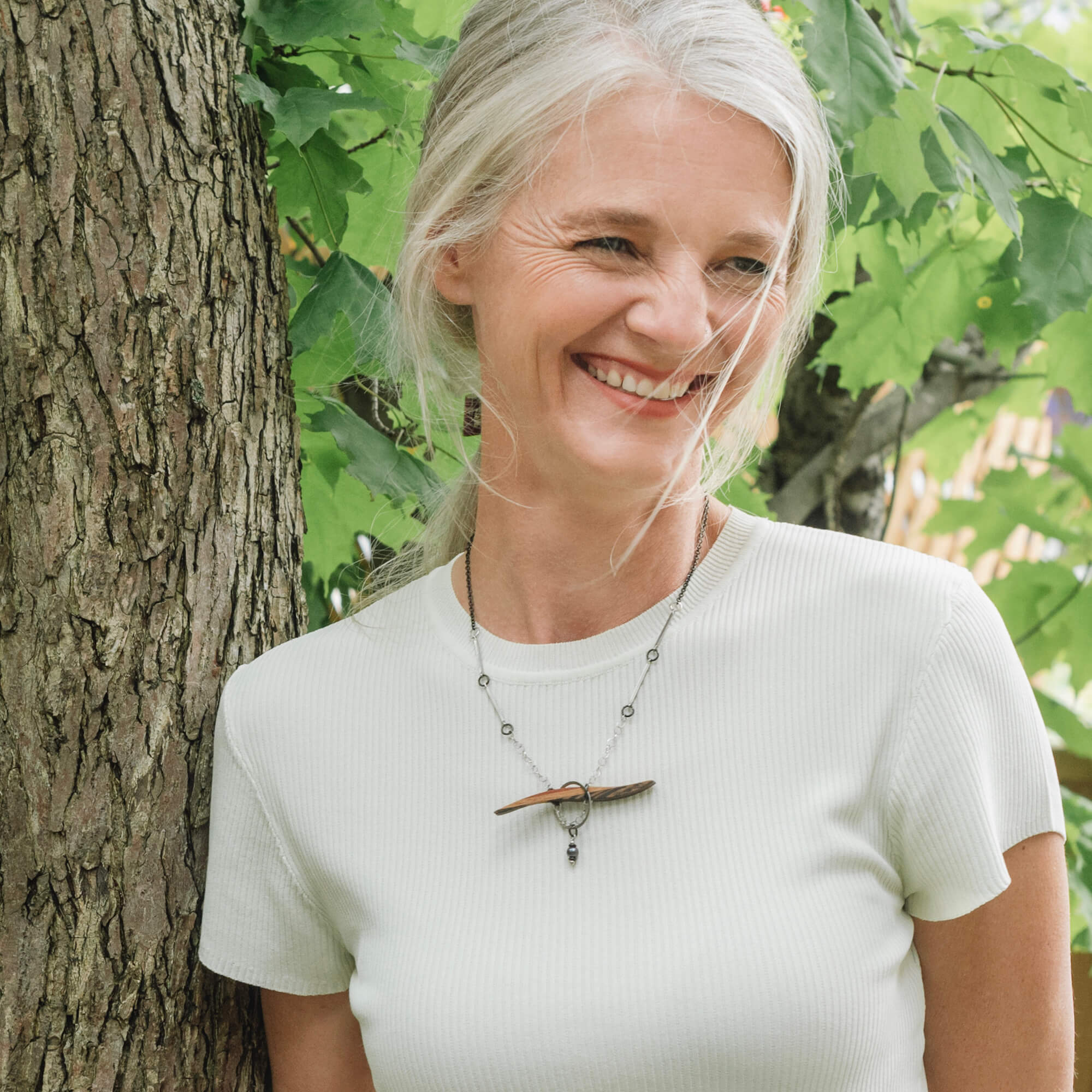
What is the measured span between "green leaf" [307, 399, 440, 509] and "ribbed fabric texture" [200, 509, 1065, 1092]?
29 centimetres

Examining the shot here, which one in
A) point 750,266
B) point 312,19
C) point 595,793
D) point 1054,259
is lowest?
point 595,793

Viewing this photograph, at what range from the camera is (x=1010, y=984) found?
1.17m

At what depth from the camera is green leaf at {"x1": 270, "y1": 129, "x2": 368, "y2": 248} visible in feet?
4.70

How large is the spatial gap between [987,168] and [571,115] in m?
0.62

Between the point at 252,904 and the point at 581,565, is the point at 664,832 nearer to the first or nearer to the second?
the point at 581,565

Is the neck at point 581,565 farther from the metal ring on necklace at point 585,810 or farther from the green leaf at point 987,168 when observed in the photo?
the green leaf at point 987,168

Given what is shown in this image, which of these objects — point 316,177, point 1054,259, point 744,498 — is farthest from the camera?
point 744,498

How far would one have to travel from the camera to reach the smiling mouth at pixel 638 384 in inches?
45.5

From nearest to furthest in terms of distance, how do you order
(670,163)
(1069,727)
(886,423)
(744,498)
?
(670,163) < (744,498) < (1069,727) < (886,423)

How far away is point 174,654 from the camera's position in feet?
4.13

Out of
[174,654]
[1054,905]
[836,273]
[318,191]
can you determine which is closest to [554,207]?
[318,191]

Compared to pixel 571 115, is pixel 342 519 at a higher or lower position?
lower

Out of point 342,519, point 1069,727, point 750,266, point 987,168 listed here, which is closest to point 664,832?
point 750,266

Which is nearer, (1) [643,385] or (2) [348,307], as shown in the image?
(1) [643,385]
